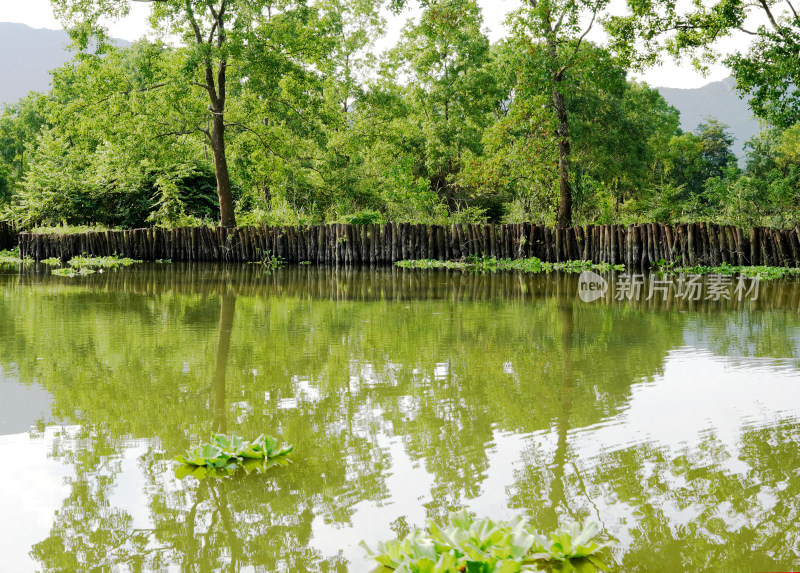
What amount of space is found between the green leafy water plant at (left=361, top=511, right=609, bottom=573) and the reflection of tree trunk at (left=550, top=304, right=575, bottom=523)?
0.28 meters

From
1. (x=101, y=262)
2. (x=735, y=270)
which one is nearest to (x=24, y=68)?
(x=101, y=262)

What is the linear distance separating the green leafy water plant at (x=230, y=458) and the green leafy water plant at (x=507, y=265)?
11057mm

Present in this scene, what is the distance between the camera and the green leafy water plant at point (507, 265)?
14.1 m

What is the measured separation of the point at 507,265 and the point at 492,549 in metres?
12.7

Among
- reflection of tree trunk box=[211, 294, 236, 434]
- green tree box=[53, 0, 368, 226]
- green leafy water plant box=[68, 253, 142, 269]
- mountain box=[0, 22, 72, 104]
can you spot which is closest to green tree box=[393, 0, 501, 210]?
green tree box=[53, 0, 368, 226]

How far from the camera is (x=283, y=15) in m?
17.9

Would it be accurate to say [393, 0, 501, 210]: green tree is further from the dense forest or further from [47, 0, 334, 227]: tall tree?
[47, 0, 334, 227]: tall tree

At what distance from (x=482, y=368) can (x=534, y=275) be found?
8.30 metres

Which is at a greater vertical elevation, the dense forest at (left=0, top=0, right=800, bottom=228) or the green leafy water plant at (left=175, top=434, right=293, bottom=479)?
the dense forest at (left=0, top=0, right=800, bottom=228)

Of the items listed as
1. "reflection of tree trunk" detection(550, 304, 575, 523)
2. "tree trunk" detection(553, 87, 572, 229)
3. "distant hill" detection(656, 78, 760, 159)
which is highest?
"distant hill" detection(656, 78, 760, 159)

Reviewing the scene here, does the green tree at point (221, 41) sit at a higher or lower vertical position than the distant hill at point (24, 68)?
lower

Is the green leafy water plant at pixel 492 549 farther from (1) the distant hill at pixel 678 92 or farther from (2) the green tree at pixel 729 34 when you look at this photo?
(1) the distant hill at pixel 678 92

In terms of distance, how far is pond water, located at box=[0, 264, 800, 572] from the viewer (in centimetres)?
253

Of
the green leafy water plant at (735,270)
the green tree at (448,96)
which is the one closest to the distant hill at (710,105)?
the green tree at (448,96)
